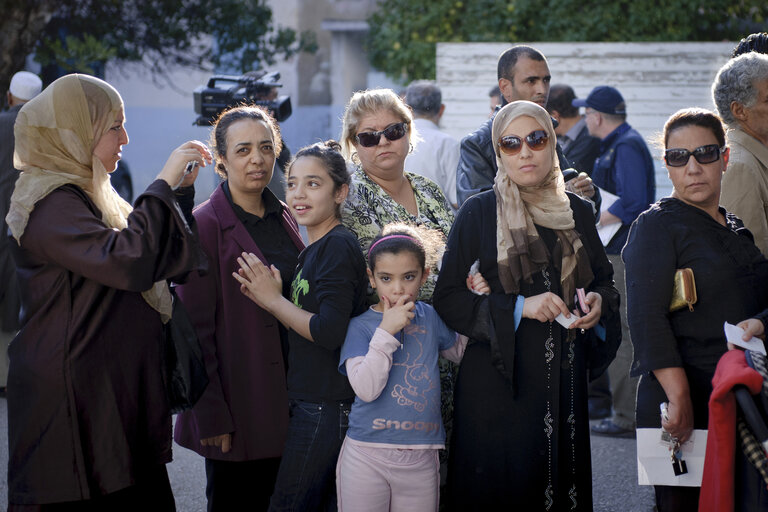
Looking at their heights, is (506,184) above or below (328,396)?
above

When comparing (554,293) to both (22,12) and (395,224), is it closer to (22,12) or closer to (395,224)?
(395,224)

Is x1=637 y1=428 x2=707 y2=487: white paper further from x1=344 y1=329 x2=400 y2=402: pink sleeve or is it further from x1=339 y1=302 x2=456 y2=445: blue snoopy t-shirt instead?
x1=344 y1=329 x2=400 y2=402: pink sleeve

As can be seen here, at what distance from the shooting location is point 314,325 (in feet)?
10.1

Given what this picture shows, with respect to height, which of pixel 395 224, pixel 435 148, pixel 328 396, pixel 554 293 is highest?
pixel 435 148

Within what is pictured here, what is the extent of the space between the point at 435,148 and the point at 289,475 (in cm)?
335

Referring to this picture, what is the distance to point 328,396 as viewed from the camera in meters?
3.14

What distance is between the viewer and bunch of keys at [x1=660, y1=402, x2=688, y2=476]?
299cm

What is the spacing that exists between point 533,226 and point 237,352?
1192 mm

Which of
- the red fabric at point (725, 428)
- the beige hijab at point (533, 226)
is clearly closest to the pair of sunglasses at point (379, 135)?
the beige hijab at point (533, 226)

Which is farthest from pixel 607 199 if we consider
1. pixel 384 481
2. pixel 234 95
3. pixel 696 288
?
pixel 384 481

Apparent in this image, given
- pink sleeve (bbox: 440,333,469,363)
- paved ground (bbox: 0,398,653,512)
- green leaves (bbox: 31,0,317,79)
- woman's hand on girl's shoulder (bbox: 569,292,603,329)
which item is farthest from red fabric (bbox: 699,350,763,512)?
green leaves (bbox: 31,0,317,79)

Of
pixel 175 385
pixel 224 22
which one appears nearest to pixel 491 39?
pixel 224 22

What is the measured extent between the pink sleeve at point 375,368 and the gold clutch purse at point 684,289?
3.18 feet

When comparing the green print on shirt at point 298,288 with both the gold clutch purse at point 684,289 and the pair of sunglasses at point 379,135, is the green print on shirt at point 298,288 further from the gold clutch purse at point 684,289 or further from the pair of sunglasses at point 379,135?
the gold clutch purse at point 684,289
